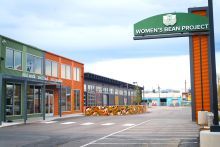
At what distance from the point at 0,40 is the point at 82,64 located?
24.4 m

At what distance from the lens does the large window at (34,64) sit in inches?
1462

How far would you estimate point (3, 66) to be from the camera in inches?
1256

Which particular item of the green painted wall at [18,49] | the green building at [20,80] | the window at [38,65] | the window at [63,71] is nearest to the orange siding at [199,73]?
the green building at [20,80]

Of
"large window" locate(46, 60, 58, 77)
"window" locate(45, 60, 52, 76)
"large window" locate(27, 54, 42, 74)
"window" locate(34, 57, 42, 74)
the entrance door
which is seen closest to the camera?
"large window" locate(27, 54, 42, 74)

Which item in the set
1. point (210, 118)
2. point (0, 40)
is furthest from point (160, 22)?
point (0, 40)

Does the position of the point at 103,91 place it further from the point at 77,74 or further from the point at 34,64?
the point at 34,64

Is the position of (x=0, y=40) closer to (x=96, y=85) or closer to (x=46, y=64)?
(x=46, y=64)

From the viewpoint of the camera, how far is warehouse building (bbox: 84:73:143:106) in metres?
63.1

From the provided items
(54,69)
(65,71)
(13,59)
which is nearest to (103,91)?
(65,71)

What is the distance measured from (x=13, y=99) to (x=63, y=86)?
14.0 meters

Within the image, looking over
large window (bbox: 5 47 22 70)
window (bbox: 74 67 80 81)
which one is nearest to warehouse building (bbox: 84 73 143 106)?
window (bbox: 74 67 80 81)

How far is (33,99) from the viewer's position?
38.2 meters

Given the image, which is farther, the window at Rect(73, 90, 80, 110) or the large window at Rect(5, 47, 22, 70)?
the window at Rect(73, 90, 80, 110)

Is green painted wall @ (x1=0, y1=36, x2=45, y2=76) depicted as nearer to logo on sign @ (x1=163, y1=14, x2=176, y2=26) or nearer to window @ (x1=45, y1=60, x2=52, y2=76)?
window @ (x1=45, y1=60, x2=52, y2=76)
